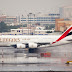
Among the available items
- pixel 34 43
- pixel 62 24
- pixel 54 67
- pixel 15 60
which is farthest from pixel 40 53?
pixel 62 24

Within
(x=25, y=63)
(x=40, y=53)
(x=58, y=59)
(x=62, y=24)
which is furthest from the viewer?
(x=62, y=24)

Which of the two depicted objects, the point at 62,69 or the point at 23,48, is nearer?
the point at 62,69

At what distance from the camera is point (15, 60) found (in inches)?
1908

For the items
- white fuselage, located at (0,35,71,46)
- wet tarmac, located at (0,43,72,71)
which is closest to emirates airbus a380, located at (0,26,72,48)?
white fuselage, located at (0,35,71,46)

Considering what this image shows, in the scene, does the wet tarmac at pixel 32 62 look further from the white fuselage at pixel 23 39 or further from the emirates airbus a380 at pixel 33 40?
the white fuselage at pixel 23 39

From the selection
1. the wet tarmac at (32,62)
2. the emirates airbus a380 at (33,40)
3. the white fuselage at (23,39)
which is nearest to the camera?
the wet tarmac at (32,62)

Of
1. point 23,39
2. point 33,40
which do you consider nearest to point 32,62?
point 23,39

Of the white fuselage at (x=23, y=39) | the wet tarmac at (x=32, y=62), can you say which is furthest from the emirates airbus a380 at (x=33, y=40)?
the wet tarmac at (x=32, y=62)

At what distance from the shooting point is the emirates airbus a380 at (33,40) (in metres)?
59.5

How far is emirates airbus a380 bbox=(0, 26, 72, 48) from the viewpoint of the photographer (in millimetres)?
59531

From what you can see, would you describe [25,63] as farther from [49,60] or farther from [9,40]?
[9,40]

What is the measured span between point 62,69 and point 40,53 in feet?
47.8

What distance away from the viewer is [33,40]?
60.3m

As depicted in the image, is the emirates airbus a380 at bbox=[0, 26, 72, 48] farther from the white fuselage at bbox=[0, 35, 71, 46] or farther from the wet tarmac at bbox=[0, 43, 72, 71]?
the wet tarmac at bbox=[0, 43, 72, 71]
